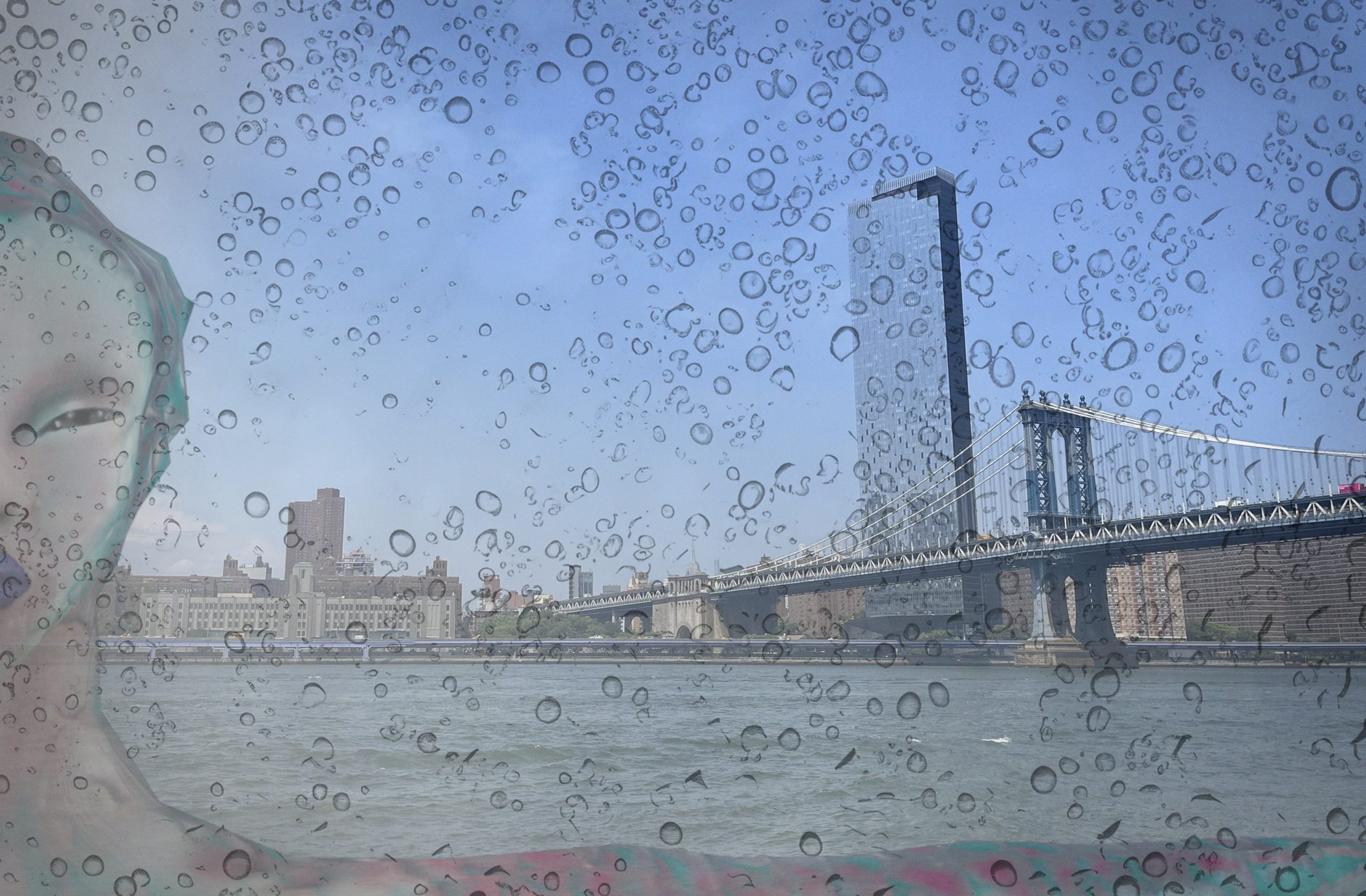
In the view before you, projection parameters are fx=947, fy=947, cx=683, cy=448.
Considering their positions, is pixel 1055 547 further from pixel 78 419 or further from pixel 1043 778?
pixel 78 419

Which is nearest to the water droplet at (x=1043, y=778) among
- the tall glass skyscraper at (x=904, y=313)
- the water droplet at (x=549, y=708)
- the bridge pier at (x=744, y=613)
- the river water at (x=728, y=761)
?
the river water at (x=728, y=761)

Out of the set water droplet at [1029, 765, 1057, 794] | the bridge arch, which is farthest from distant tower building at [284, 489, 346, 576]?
water droplet at [1029, 765, 1057, 794]

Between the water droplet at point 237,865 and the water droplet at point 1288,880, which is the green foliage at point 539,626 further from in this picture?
the water droplet at point 1288,880

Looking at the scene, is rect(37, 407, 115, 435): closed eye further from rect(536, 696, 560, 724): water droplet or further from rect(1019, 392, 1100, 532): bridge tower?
rect(1019, 392, 1100, 532): bridge tower

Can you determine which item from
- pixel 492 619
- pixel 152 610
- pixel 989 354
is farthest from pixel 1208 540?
pixel 152 610

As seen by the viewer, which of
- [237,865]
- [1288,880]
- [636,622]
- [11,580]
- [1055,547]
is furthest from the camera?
[1055,547]

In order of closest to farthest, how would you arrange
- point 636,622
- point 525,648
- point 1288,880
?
point 1288,880 < point 525,648 < point 636,622

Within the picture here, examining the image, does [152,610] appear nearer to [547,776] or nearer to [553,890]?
[553,890]

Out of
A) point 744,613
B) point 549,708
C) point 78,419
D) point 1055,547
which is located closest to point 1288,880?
point 549,708
